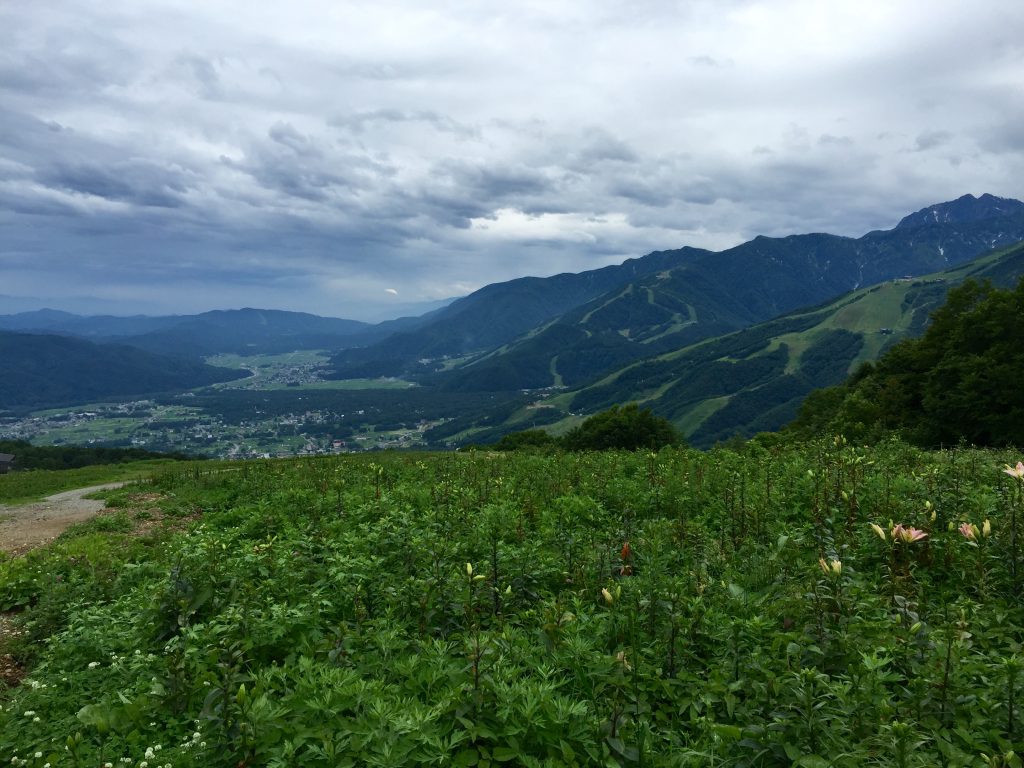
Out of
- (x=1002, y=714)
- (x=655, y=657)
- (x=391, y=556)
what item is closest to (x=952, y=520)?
(x=1002, y=714)

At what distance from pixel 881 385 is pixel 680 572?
146 feet

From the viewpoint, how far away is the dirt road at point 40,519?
14.5 m

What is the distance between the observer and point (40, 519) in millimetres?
18016

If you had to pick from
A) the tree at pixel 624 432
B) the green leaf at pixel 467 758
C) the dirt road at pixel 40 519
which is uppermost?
the green leaf at pixel 467 758

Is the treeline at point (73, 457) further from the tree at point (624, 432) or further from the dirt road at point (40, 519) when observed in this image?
the dirt road at point (40, 519)

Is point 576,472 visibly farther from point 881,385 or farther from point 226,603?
point 881,385

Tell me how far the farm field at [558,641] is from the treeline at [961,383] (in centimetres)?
2004

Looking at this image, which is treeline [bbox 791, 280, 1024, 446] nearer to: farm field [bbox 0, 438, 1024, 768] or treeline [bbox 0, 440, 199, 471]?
farm field [bbox 0, 438, 1024, 768]

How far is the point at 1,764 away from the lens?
4.69 m

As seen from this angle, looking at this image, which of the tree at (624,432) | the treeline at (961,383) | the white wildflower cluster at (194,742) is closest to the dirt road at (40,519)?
the white wildflower cluster at (194,742)

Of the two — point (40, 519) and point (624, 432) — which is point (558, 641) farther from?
point (624, 432)

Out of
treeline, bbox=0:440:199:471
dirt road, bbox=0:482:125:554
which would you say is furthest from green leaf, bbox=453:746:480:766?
treeline, bbox=0:440:199:471

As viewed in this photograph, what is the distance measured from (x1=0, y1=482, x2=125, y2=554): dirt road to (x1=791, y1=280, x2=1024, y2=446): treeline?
31.0m

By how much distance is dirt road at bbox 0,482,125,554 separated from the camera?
1450 centimetres
